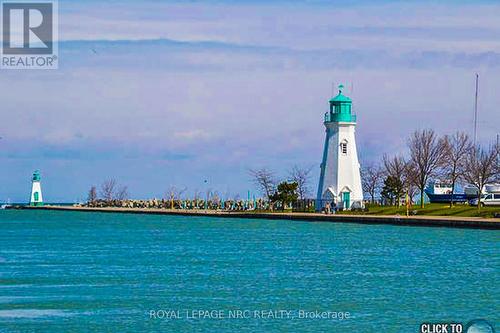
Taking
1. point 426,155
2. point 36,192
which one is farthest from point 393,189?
point 36,192

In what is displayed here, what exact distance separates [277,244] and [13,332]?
37.5m

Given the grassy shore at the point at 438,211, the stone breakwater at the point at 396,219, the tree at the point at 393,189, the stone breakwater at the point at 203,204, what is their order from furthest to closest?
the stone breakwater at the point at 203,204 < the tree at the point at 393,189 < the grassy shore at the point at 438,211 < the stone breakwater at the point at 396,219

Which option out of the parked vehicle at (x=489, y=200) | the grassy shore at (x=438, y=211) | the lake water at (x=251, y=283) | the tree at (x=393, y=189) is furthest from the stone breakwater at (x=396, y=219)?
the parked vehicle at (x=489, y=200)

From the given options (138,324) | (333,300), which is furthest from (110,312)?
(333,300)

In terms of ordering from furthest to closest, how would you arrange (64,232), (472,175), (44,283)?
(472,175) < (64,232) < (44,283)

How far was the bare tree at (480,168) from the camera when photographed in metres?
91.9

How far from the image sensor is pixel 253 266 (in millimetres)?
48688

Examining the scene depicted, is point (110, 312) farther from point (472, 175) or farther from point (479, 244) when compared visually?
point (472, 175)

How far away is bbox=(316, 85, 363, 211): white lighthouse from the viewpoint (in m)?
92.2

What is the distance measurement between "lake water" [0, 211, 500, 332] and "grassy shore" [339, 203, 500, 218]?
1153 centimetres

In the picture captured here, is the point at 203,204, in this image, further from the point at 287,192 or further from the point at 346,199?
the point at 346,199

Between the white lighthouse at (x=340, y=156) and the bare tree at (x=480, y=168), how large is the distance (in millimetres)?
10244

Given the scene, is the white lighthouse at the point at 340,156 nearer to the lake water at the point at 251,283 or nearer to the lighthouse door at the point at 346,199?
the lighthouse door at the point at 346,199

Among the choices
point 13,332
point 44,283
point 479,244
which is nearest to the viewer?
point 13,332
